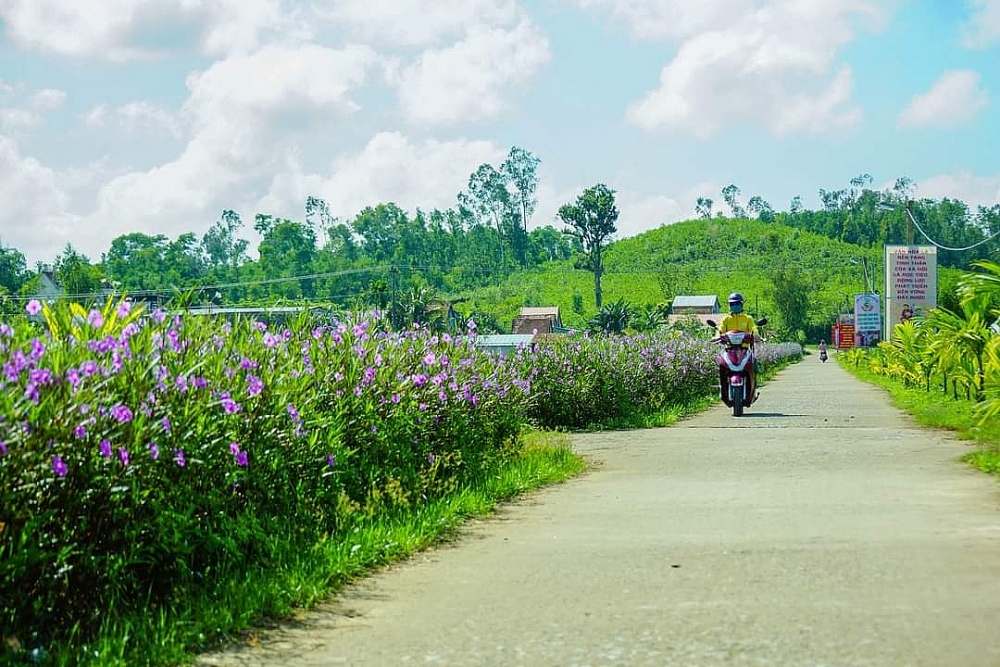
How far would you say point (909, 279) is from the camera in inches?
1671

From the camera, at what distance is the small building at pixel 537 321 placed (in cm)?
10519

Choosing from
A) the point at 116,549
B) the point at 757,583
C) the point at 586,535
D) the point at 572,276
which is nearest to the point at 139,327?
the point at 116,549

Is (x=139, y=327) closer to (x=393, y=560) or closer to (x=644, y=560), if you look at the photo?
(x=393, y=560)

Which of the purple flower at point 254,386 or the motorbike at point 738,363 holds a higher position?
the purple flower at point 254,386

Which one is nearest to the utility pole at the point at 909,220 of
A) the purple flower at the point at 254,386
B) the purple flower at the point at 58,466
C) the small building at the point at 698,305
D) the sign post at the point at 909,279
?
the sign post at the point at 909,279

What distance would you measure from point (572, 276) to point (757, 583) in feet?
460

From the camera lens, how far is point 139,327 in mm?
6246

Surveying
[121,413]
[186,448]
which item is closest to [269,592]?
[186,448]

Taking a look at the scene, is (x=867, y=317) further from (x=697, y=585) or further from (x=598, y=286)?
(x=697, y=585)

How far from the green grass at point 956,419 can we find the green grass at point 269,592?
535 cm

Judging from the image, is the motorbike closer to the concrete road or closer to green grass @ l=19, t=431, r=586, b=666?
the concrete road

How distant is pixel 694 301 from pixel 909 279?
90.5 meters

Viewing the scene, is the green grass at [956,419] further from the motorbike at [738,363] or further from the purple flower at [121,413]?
the purple flower at [121,413]

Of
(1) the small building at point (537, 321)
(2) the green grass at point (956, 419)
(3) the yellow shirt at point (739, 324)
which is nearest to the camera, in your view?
(2) the green grass at point (956, 419)
